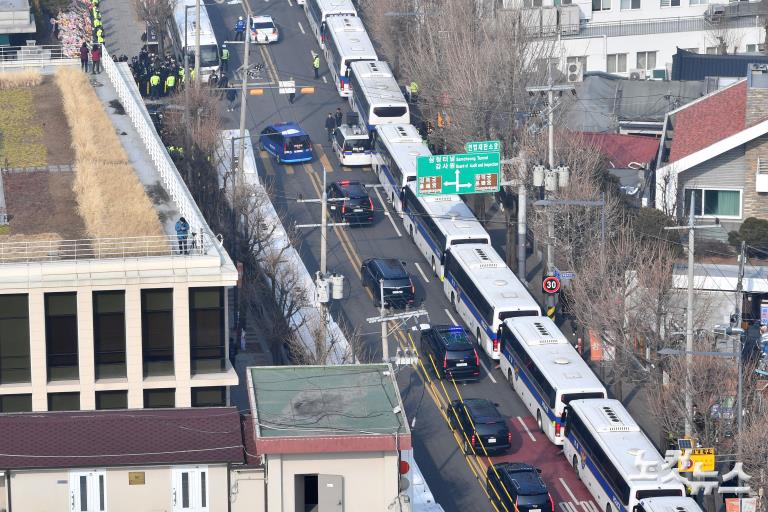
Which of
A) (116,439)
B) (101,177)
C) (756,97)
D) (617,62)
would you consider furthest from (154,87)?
(116,439)

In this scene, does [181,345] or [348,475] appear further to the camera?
[181,345]

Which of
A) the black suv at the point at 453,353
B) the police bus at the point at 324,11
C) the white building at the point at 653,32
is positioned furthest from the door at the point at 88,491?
the white building at the point at 653,32

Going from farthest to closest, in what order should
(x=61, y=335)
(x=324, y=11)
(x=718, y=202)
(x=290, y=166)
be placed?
1. (x=324, y=11)
2. (x=290, y=166)
3. (x=718, y=202)
4. (x=61, y=335)

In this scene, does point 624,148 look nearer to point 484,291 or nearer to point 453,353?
point 484,291

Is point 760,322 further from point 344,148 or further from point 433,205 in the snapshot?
point 344,148

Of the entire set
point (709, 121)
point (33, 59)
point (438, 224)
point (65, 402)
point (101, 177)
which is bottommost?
point (65, 402)

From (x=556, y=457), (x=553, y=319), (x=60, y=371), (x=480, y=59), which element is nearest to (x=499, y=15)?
(x=480, y=59)

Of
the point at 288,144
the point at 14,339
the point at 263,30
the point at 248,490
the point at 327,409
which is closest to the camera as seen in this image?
the point at 248,490
